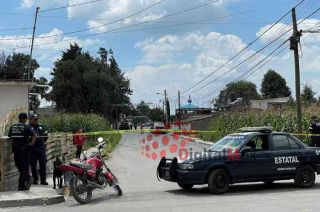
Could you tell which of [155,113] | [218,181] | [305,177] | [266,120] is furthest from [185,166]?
[155,113]

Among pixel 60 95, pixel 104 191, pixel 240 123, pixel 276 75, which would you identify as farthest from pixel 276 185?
pixel 276 75

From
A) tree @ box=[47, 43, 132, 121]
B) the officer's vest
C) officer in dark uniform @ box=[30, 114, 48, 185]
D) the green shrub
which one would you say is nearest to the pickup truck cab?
officer in dark uniform @ box=[30, 114, 48, 185]

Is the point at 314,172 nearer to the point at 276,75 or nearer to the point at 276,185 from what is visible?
the point at 276,185

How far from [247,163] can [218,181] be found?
0.92m

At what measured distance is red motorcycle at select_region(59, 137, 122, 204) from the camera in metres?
11.5

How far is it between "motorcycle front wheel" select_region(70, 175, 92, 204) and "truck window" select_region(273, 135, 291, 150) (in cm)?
506

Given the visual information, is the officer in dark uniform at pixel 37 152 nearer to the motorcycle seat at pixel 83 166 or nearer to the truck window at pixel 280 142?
the motorcycle seat at pixel 83 166

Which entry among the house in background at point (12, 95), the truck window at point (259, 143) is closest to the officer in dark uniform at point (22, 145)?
the truck window at point (259, 143)

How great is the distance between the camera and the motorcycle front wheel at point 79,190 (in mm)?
11461

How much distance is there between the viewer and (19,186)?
12.8 meters

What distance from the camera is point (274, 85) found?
440 feet

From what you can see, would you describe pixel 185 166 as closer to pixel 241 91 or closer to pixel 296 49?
pixel 296 49

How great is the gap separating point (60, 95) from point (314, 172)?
72712 millimetres

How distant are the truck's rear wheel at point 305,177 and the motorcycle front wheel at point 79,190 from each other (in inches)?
216
